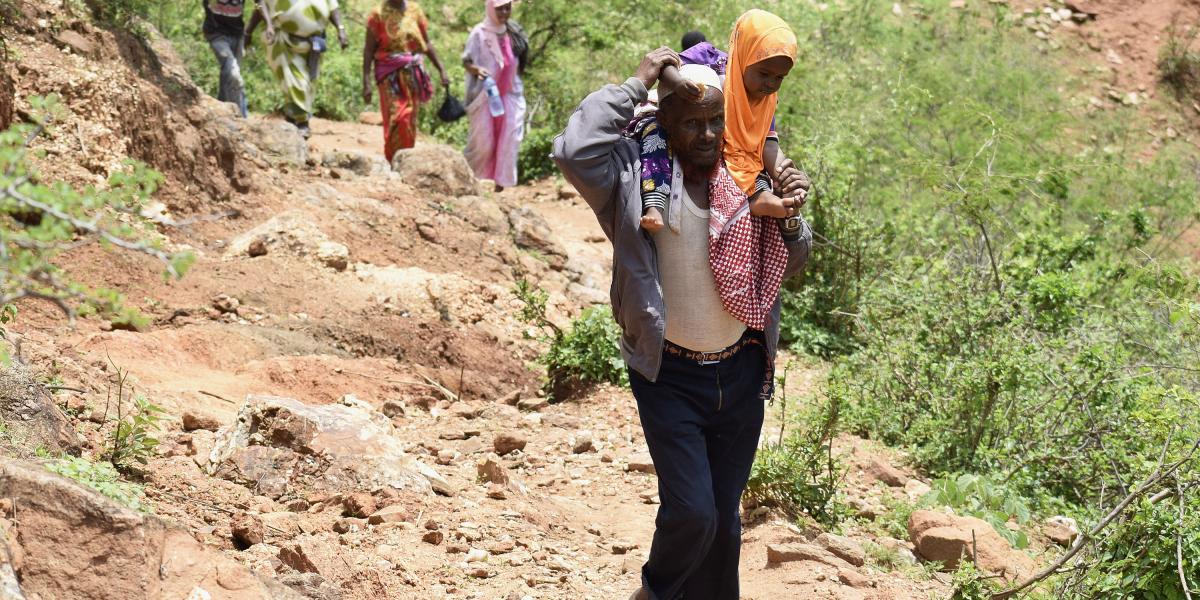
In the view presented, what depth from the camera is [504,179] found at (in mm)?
10820

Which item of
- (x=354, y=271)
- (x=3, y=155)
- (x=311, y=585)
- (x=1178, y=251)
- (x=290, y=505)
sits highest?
(x=3, y=155)

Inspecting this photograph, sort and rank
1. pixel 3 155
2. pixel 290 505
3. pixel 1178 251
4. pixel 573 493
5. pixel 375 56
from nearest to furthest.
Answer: pixel 3 155 < pixel 290 505 < pixel 573 493 < pixel 375 56 < pixel 1178 251

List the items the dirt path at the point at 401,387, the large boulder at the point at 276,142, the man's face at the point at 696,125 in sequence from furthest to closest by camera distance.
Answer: the large boulder at the point at 276,142
the dirt path at the point at 401,387
the man's face at the point at 696,125

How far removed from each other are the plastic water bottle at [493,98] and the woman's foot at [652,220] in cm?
732

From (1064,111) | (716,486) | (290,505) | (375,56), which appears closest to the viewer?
(716,486)

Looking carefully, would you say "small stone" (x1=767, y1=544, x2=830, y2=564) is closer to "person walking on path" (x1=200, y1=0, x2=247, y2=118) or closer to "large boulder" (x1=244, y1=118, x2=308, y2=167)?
"large boulder" (x1=244, y1=118, x2=308, y2=167)

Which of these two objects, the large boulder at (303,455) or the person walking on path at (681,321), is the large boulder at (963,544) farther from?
the large boulder at (303,455)

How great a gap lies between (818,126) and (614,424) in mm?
4268

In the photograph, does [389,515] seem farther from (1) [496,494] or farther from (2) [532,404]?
(2) [532,404]

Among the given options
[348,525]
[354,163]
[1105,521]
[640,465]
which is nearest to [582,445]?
[640,465]

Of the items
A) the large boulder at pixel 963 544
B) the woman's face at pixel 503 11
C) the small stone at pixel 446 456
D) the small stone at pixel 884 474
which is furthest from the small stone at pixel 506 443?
the woman's face at pixel 503 11

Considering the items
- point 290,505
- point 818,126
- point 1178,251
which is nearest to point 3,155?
point 290,505

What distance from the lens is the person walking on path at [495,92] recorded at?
33.2ft

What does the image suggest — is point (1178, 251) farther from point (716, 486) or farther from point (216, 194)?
point (716, 486)
